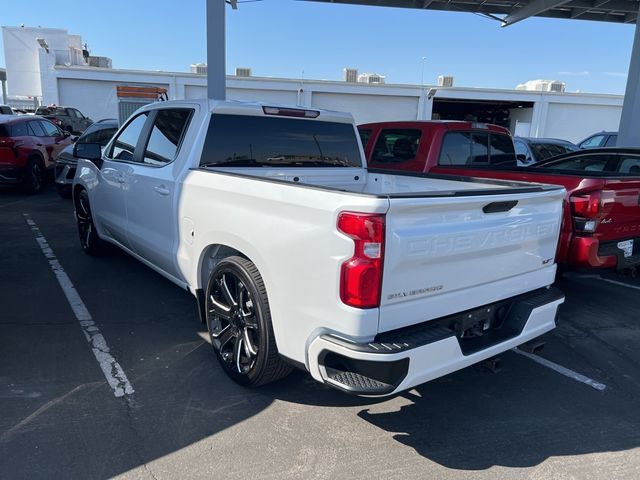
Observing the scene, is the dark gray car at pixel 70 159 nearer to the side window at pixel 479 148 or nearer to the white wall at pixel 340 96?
the side window at pixel 479 148

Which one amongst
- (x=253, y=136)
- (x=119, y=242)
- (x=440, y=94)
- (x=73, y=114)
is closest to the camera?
(x=253, y=136)

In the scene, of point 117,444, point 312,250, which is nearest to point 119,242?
point 117,444

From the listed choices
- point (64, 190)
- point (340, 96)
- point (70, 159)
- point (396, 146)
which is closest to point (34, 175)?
point (64, 190)

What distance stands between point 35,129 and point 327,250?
1213 centimetres

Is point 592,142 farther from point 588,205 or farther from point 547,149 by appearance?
point 588,205

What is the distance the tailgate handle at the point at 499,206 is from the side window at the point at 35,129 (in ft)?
39.7

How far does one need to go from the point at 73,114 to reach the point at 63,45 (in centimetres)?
1951

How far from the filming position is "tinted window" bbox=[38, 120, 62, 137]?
41.0ft

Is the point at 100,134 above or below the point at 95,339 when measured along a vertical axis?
above

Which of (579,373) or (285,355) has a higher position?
(285,355)

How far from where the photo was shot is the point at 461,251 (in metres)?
2.71

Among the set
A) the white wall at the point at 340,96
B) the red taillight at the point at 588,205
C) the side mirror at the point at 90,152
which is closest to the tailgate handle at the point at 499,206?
the red taillight at the point at 588,205

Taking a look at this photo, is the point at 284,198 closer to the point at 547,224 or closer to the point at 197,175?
the point at 197,175

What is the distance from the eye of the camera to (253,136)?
13.7 feet
